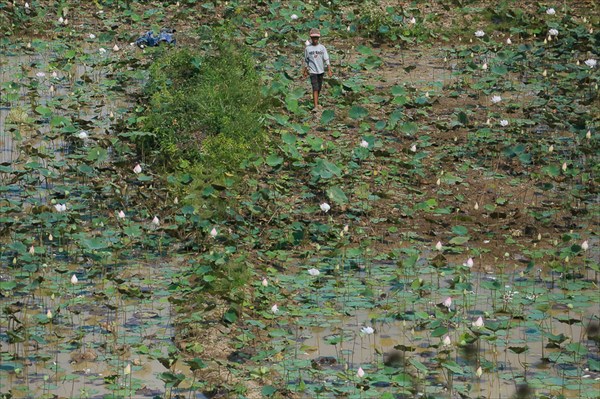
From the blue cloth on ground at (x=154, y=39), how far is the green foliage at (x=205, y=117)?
2.45 meters

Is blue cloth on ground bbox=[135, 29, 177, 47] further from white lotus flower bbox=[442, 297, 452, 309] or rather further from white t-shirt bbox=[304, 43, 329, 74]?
white lotus flower bbox=[442, 297, 452, 309]

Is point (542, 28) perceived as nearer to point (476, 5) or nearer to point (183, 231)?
point (476, 5)

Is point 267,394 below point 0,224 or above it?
above

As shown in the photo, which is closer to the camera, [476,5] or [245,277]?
[245,277]

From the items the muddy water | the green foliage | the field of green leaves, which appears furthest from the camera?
the green foliage

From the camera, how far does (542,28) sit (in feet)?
63.8

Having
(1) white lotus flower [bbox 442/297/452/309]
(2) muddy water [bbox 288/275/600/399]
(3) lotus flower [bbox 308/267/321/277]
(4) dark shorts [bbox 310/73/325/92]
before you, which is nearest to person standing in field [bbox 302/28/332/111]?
(4) dark shorts [bbox 310/73/325/92]

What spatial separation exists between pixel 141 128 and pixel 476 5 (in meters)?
8.12

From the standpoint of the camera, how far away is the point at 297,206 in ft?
44.3

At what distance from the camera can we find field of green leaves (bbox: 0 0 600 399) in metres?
10.0

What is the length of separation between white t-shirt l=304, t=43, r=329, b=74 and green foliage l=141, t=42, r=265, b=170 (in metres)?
0.77

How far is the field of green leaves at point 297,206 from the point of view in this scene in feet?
32.9

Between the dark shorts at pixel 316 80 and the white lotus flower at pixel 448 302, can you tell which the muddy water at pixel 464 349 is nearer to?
the white lotus flower at pixel 448 302

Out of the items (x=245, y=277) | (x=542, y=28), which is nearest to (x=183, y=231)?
(x=245, y=277)
